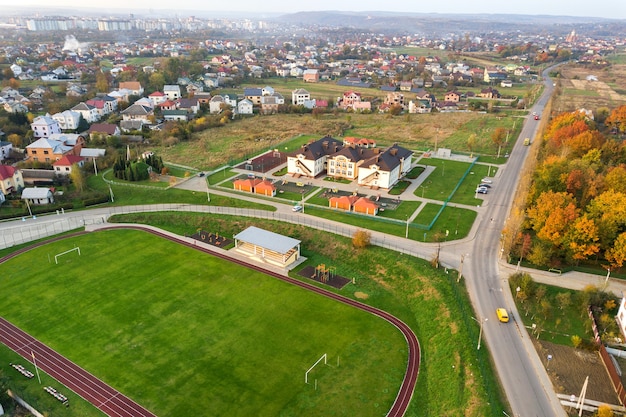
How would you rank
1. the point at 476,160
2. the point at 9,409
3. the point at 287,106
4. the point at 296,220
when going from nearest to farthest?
1. the point at 9,409
2. the point at 296,220
3. the point at 476,160
4. the point at 287,106

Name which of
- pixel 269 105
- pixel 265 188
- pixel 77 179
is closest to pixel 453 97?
pixel 269 105

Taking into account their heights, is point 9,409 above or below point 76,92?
below

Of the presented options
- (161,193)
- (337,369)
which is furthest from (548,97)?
(337,369)

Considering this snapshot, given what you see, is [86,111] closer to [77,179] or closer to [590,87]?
[77,179]

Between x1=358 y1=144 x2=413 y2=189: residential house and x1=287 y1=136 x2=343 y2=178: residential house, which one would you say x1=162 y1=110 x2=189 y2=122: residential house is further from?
x1=358 y1=144 x2=413 y2=189: residential house

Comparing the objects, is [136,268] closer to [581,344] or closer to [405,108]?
[581,344]

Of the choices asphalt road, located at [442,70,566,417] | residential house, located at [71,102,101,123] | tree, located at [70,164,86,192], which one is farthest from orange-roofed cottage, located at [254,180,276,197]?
residential house, located at [71,102,101,123]

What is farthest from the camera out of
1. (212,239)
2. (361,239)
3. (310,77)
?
(310,77)
